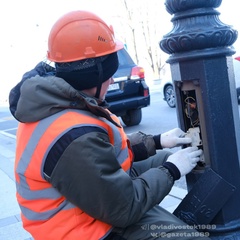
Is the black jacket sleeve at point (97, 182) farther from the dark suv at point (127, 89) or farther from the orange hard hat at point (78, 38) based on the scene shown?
the dark suv at point (127, 89)

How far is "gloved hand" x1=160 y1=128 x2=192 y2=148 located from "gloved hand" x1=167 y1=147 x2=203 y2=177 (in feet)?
0.30

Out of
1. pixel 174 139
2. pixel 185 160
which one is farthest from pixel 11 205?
pixel 185 160

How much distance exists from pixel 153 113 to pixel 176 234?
9070 mm

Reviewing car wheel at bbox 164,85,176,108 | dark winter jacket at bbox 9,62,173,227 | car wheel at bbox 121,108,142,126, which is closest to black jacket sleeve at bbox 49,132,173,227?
dark winter jacket at bbox 9,62,173,227

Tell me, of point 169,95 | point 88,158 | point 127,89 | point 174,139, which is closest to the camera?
point 88,158

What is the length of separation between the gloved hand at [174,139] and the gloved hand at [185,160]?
0.09 metres

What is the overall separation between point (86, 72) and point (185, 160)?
0.58 m

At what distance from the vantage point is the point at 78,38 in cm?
167

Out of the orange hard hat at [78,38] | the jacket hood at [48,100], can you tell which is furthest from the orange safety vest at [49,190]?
the orange hard hat at [78,38]

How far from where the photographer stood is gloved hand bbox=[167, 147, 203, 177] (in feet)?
5.83

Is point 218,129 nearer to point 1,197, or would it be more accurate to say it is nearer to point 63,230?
point 63,230

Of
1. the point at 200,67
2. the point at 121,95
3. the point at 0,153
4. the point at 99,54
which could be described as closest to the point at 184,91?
the point at 200,67

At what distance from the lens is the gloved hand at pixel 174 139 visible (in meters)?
1.93

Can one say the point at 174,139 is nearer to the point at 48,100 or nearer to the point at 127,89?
the point at 48,100
